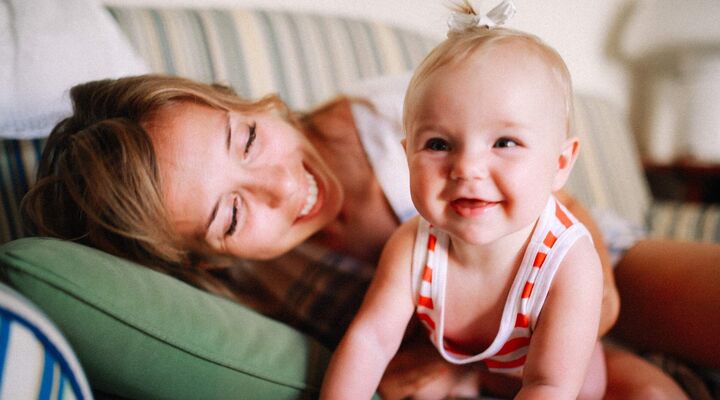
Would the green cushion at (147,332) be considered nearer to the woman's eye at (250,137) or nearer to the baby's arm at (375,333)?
the baby's arm at (375,333)

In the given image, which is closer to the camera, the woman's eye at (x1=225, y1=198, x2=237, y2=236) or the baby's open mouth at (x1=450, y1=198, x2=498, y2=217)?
the baby's open mouth at (x1=450, y1=198, x2=498, y2=217)

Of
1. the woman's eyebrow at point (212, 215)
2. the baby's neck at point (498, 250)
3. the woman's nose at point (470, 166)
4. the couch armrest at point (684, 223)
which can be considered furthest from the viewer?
the couch armrest at point (684, 223)

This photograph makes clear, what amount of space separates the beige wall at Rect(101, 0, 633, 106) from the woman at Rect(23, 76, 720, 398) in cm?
32

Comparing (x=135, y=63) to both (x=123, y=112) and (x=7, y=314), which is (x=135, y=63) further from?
(x=7, y=314)

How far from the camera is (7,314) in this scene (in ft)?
1.26

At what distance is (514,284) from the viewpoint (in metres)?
0.58

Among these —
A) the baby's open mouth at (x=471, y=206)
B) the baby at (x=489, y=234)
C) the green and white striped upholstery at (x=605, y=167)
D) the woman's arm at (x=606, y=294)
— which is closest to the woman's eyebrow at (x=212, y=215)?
the baby at (x=489, y=234)

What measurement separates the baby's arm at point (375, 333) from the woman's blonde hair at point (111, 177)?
0.30 m

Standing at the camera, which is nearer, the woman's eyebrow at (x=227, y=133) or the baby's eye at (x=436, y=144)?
the baby's eye at (x=436, y=144)

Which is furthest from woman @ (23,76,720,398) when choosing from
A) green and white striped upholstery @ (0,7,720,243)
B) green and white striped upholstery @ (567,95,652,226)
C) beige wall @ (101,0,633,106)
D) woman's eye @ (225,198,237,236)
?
green and white striped upholstery @ (567,95,652,226)

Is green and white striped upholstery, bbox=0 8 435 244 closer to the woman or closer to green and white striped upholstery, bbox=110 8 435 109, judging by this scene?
green and white striped upholstery, bbox=110 8 435 109

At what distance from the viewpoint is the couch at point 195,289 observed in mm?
510

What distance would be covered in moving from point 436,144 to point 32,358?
1.28 feet

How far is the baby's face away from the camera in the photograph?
482mm
